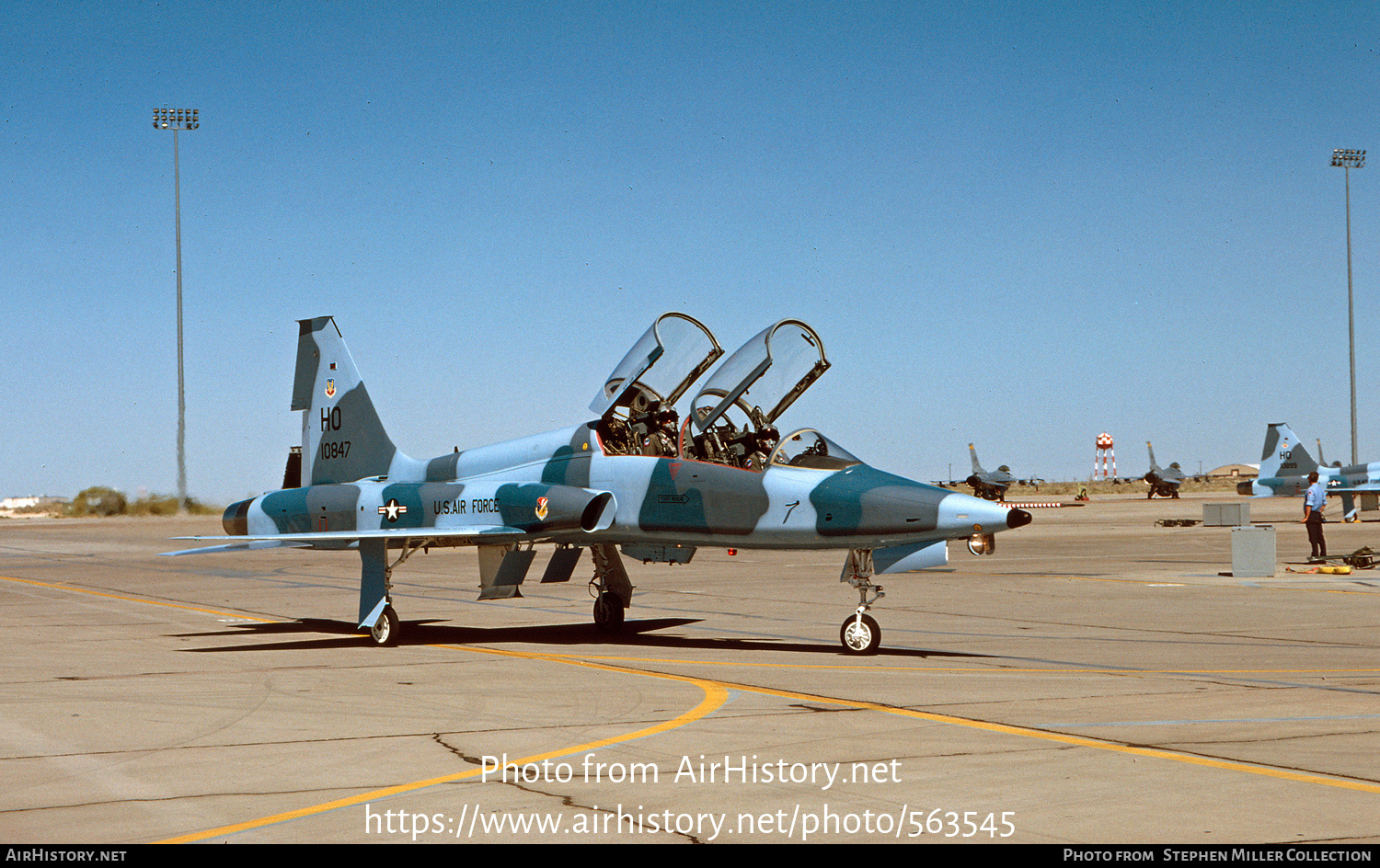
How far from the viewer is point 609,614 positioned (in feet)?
54.9

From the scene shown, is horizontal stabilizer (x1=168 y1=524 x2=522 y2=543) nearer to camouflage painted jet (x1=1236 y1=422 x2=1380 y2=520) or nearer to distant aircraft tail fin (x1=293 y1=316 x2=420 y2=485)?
distant aircraft tail fin (x1=293 y1=316 x2=420 y2=485)

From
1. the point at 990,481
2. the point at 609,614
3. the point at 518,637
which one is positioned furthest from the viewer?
the point at 990,481

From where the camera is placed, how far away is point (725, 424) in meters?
14.6

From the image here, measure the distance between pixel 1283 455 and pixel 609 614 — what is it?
49.6 metres

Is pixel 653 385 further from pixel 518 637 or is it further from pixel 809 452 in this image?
pixel 518 637

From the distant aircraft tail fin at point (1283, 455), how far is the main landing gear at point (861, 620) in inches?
1965

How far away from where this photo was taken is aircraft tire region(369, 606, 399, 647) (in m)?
15.3

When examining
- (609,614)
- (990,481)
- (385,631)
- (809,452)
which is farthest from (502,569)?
(990,481)

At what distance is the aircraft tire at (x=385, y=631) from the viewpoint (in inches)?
601

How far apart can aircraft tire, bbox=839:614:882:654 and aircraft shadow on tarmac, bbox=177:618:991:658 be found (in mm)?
162

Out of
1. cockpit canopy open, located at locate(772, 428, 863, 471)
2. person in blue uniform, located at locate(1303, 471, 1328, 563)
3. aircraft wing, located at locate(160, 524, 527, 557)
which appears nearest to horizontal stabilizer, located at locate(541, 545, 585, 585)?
aircraft wing, located at locate(160, 524, 527, 557)

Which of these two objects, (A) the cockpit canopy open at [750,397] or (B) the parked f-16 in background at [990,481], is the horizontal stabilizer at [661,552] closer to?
(A) the cockpit canopy open at [750,397]

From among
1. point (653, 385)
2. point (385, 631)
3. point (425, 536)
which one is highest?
point (653, 385)
